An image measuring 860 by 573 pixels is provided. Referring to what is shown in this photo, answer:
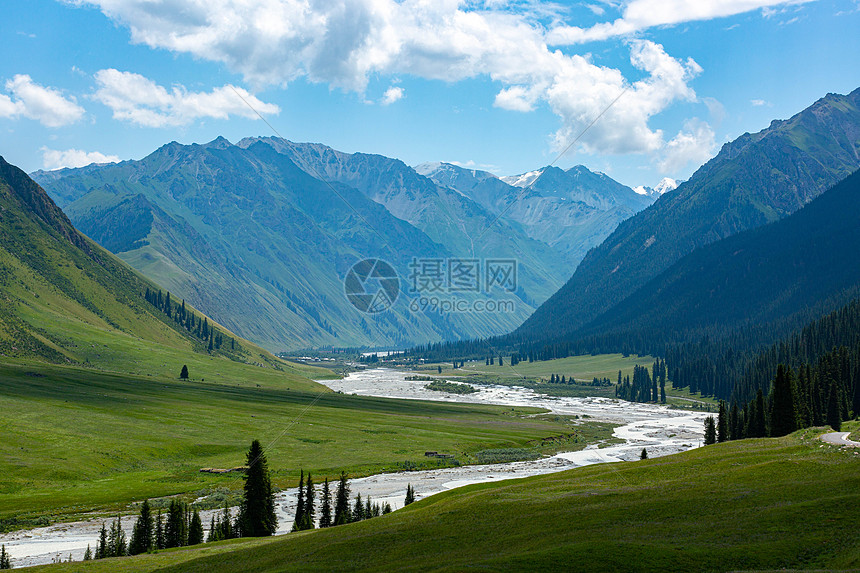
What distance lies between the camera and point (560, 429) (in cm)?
15188

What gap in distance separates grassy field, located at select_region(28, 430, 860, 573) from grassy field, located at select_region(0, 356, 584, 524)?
41.3m

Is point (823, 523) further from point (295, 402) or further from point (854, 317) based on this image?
point (295, 402)

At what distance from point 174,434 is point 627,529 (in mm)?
100374

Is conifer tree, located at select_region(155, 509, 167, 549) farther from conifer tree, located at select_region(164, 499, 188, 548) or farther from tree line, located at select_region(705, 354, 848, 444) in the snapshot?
tree line, located at select_region(705, 354, 848, 444)

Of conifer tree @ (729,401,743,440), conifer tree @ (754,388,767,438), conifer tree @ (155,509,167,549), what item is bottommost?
conifer tree @ (155,509,167,549)

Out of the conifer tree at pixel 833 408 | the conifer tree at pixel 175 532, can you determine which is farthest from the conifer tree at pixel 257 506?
the conifer tree at pixel 833 408

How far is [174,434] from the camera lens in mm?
120625

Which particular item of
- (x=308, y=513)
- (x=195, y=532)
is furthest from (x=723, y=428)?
(x=195, y=532)

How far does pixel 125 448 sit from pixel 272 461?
902 inches

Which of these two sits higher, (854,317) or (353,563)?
(854,317)

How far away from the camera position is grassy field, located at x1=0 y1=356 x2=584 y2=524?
89.2 m

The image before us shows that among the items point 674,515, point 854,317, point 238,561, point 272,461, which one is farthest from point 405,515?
point 854,317

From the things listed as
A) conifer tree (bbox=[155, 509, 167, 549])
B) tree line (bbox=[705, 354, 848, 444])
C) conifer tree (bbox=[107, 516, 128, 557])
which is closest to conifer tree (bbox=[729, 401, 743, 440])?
tree line (bbox=[705, 354, 848, 444])

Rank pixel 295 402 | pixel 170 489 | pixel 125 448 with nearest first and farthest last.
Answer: pixel 170 489, pixel 125 448, pixel 295 402
